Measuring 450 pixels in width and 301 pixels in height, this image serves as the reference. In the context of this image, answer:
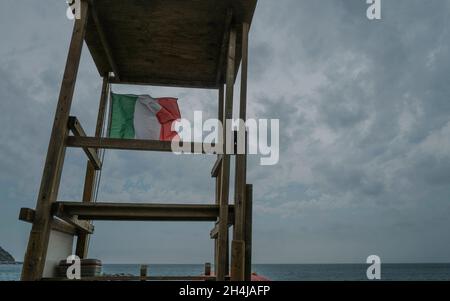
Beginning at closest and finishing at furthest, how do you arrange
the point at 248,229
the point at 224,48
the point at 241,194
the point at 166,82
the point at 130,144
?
the point at 248,229 → the point at 241,194 → the point at 130,144 → the point at 224,48 → the point at 166,82

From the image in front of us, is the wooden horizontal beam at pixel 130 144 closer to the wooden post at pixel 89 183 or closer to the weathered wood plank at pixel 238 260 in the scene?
the weathered wood plank at pixel 238 260

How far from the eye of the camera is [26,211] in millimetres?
5750

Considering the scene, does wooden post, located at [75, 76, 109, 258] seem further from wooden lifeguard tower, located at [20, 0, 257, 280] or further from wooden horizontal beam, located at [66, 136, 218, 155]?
wooden horizontal beam, located at [66, 136, 218, 155]

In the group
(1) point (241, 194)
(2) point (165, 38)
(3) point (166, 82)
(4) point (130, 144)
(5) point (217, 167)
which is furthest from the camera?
(3) point (166, 82)

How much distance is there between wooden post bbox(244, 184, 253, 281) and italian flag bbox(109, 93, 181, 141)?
2.66 meters

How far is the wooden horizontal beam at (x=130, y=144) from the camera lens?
673 cm

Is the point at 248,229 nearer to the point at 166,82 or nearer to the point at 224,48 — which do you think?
the point at 224,48

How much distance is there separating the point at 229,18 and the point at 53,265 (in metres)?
5.17

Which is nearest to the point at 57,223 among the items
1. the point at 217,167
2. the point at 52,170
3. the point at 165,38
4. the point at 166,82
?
the point at 52,170

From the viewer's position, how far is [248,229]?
6.40 m

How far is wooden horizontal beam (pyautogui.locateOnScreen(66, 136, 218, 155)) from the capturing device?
265 inches

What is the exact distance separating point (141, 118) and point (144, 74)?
55.7 inches

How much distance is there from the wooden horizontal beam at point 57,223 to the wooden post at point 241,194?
9.28 ft
